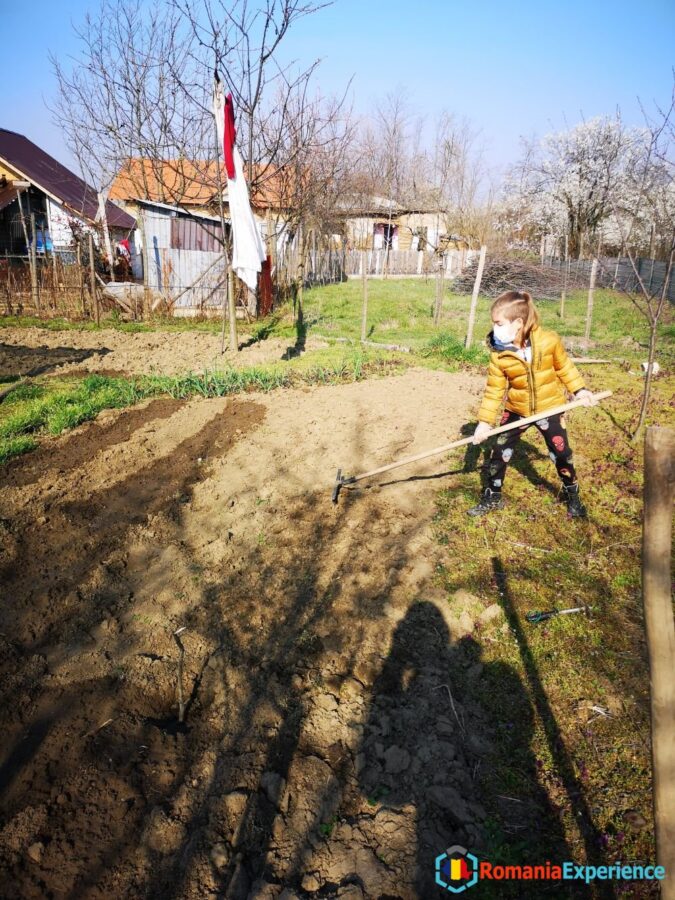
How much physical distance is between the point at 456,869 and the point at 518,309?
305cm

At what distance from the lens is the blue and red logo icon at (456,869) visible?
1856 millimetres

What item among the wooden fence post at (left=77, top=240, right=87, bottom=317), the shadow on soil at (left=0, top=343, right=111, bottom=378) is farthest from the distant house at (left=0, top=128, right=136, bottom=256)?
the shadow on soil at (left=0, top=343, right=111, bottom=378)

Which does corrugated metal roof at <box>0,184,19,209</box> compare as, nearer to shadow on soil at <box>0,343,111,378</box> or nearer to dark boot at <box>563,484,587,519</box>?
shadow on soil at <box>0,343,111,378</box>

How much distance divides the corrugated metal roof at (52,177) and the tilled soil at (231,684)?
1839cm

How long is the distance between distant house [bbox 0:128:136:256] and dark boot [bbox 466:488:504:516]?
18.3 metres

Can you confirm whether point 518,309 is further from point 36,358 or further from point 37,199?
point 37,199

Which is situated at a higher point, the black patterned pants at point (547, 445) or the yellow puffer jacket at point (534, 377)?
the yellow puffer jacket at point (534, 377)

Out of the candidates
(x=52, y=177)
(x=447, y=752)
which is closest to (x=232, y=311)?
(x=447, y=752)

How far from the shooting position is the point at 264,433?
5746 millimetres

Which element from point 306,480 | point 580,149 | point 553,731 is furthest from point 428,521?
point 580,149

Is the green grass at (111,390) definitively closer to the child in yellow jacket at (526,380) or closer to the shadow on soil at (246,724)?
the shadow on soil at (246,724)

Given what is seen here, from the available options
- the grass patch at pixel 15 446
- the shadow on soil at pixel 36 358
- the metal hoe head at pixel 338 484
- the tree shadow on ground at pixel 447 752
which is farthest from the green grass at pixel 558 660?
the shadow on soil at pixel 36 358

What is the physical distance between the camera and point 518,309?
11.3ft

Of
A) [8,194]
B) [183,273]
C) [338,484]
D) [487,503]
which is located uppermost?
[8,194]
